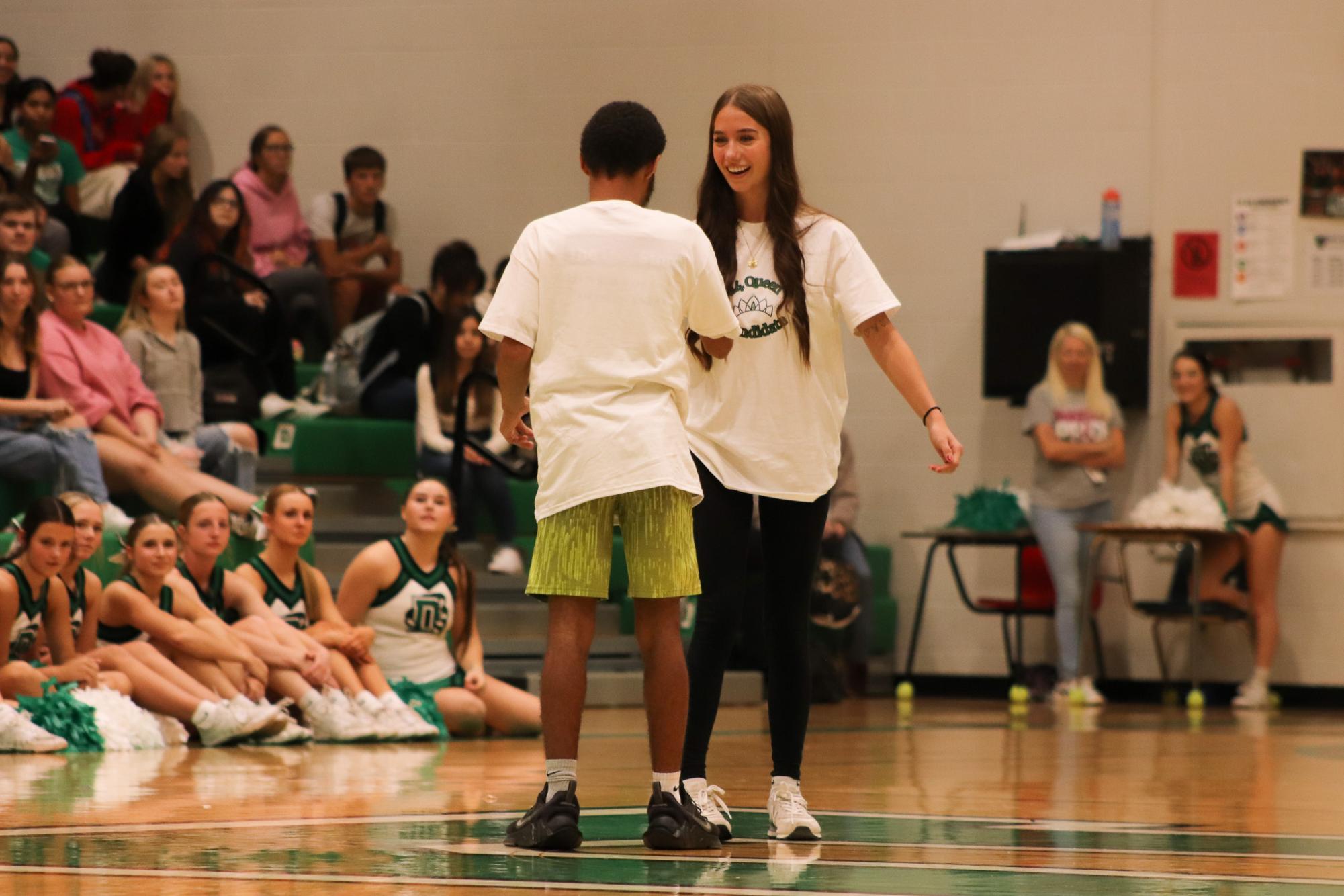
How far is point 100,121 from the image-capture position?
983 cm

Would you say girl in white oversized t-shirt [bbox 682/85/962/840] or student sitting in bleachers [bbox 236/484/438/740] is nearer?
girl in white oversized t-shirt [bbox 682/85/962/840]

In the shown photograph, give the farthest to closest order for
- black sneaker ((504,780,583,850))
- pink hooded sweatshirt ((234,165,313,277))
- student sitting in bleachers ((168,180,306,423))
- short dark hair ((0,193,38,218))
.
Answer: pink hooded sweatshirt ((234,165,313,277)), student sitting in bleachers ((168,180,306,423)), short dark hair ((0,193,38,218)), black sneaker ((504,780,583,850))

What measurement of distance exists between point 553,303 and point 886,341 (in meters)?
0.71

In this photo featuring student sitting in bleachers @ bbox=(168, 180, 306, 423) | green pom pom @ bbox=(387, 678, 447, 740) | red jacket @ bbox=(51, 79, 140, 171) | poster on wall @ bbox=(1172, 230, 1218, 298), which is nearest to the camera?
green pom pom @ bbox=(387, 678, 447, 740)

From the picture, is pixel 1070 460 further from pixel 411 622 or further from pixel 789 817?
pixel 789 817

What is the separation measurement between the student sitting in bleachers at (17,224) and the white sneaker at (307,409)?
155 cm

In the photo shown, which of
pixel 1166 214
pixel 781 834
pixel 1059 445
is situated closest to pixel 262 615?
pixel 781 834

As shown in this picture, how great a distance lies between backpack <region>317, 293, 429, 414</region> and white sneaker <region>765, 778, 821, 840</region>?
18.1ft

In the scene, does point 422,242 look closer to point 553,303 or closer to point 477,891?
point 553,303

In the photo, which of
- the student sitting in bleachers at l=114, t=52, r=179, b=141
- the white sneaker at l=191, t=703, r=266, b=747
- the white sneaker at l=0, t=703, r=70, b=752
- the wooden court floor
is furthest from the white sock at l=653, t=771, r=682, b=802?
the student sitting in bleachers at l=114, t=52, r=179, b=141

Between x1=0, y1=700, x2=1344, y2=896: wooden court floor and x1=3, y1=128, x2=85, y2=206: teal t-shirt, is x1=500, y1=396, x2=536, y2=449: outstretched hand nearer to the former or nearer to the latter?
x1=0, y1=700, x2=1344, y2=896: wooden court floor

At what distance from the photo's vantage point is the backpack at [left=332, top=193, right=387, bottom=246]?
9.80m

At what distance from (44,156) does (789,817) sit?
23.2 ft

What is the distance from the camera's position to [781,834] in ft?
10.9
